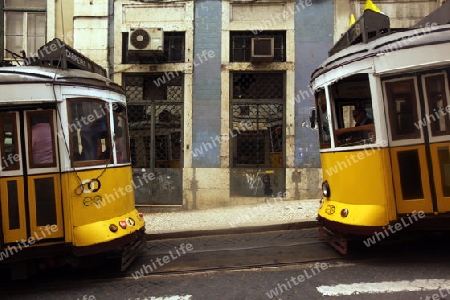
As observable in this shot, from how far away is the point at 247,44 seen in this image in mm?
10242

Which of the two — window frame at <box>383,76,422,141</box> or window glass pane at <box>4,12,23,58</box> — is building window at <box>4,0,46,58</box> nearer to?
window glass pane at <box>4,12,23,58</box>

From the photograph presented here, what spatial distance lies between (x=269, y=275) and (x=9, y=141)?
3.71 metres

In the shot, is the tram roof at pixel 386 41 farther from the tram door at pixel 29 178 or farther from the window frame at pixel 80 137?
the tram door at pixel 29 178

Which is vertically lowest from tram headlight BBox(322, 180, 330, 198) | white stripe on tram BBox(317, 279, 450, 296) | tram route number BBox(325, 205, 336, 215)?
white stripe on tram BBox(317, 279, 450, 296)

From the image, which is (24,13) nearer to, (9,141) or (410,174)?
(9,141)

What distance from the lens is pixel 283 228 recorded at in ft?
24.1

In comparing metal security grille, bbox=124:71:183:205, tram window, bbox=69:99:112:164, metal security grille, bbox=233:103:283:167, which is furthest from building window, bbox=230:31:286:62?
tram window, bbox=69:99:112:164

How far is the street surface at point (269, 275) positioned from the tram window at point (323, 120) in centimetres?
167

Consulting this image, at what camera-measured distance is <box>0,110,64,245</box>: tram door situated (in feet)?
15.0

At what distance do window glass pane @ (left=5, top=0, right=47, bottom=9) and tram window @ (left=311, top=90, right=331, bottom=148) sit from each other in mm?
8843

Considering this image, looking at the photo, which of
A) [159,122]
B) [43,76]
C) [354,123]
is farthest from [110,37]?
[354,123]

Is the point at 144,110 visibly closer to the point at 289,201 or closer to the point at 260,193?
the point at 260,193

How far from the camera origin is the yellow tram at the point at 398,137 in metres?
4.55

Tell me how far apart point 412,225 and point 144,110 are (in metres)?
7.55
